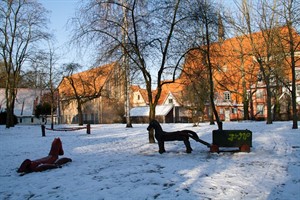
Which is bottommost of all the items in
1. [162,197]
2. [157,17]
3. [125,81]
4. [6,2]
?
[162,197]

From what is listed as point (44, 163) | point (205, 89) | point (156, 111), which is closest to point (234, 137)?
point (44, 163)

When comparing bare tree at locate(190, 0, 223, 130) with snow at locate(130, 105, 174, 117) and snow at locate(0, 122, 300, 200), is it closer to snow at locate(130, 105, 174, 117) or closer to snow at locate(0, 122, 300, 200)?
snow at locate(0, 122, 300, 200)

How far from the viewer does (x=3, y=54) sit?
32719 millimetres

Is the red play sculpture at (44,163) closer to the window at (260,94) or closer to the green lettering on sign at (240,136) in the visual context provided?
the green lettering on sign at (240,136)

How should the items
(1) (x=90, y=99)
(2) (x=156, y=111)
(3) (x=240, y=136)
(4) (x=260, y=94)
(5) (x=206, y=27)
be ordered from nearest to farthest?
(3) (x=240, y=136) → (5) (x=206, y=27) → (1) (x=90, y=99) → (4) (x=260, y=94) → (2) (x=156, y=111)

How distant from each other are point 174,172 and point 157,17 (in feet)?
25.7

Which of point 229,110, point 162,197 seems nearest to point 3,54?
point 162,197

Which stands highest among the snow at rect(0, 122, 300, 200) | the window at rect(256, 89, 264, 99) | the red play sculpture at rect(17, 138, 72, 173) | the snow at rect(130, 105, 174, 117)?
the window at rect(256, 89, 264, 99)

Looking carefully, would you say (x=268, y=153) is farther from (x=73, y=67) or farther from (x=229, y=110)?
(x=229, y=110)

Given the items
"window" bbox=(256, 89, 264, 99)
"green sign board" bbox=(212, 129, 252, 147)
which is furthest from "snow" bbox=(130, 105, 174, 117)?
"green sign board" bbox=(212, 129, 252, 147)

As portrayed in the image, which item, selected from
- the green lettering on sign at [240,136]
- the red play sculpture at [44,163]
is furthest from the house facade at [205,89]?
the red play sculpture at [44,163]

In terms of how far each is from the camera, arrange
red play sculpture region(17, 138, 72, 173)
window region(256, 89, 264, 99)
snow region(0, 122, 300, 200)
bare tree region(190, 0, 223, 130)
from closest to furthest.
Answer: snow region(0, 122, 300, 200) → red play sculpture region(17, 138, 72, 173) → bare tree region(190, 0, 223, 130) → window region(256, 89, 264, 99)

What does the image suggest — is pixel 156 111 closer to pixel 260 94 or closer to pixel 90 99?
pixel 90 99

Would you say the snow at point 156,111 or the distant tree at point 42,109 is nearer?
the snow at point 156,111
